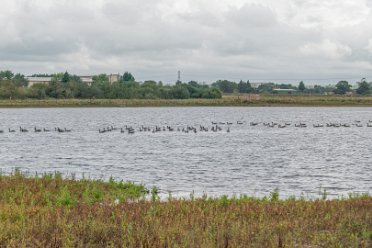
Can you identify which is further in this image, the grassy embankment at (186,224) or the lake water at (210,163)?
the lake water at (210,163)

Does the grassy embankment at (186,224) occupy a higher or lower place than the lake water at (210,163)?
higher

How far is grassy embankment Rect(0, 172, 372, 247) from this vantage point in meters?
12.1

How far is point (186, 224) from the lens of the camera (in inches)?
547

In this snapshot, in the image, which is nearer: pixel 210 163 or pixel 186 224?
pixel 186 224

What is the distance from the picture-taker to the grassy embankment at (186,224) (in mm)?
12141

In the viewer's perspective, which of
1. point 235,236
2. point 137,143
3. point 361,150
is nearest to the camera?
point 235,236

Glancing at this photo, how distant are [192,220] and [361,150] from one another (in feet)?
135

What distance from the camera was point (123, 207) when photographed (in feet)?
53.6

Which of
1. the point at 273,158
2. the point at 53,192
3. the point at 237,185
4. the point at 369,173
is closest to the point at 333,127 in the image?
the point at 273,158

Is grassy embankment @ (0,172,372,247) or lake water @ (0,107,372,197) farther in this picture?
lake water @ (0,107,372,197)

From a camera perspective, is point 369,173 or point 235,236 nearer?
point 235,236

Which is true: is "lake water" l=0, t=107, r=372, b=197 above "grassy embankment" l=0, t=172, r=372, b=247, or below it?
below

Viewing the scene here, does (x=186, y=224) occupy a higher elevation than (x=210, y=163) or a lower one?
higher

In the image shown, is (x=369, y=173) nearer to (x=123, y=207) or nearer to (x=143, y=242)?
(x=123, y=207)
